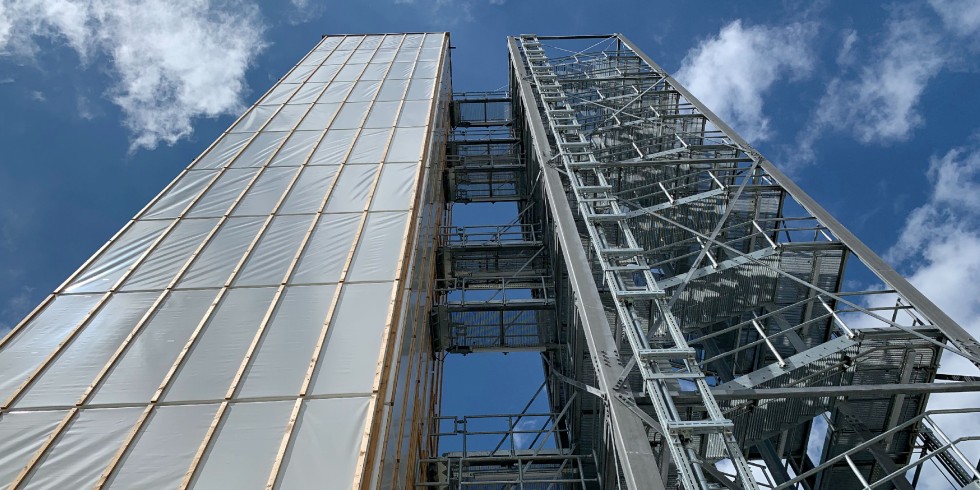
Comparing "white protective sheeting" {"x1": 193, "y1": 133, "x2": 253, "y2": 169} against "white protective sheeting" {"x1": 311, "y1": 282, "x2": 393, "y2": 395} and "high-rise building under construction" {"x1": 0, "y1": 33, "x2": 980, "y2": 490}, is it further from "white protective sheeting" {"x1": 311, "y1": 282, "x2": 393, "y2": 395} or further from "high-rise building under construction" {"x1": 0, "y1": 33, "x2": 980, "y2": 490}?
"white protective sheeting" {"x1": 311, "y1": 282, "x2": 393, "y2": 395}

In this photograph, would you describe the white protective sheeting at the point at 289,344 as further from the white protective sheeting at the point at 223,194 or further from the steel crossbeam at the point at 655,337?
the steel crossbeam at the point at 655,337

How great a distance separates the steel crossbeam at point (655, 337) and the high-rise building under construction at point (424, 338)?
0.06 m

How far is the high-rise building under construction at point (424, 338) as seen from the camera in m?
10.2

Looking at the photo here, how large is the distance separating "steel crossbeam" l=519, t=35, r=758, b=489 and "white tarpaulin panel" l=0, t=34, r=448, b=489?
14.1ft

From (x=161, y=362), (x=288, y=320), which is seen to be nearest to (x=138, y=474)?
→ (x=161, y=362)

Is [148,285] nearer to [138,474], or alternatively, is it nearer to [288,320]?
[288,320]

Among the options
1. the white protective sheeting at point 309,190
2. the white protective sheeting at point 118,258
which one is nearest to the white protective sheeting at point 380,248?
the white protective sheeting at point 309,190

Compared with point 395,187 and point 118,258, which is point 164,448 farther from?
point 395,187

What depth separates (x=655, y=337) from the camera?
13234mm

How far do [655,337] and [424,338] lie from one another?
6825 millimetres

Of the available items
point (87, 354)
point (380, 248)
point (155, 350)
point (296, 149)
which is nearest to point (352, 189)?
point (380, 248)

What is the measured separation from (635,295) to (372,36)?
30.4 metres

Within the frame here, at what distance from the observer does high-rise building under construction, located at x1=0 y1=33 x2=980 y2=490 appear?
1022 cm

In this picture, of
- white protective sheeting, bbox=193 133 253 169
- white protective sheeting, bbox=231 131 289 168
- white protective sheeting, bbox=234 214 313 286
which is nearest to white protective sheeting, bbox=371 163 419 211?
white protective sheeting, bbox=234 214 313 286
